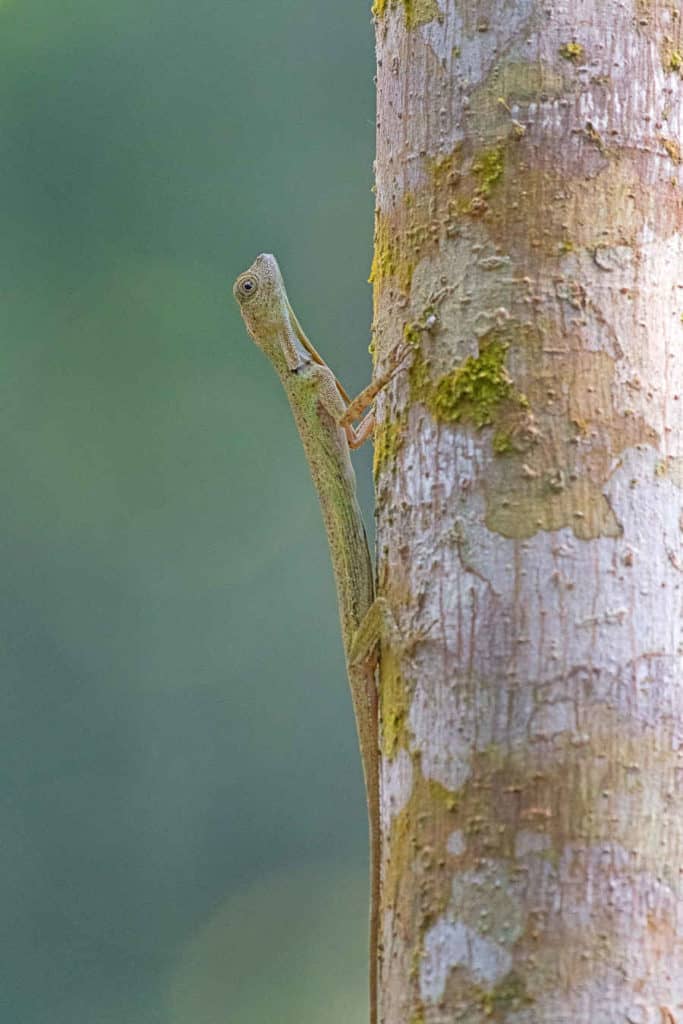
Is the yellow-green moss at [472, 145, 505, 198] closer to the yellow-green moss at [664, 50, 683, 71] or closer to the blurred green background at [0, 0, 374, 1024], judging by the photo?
the yellow-green moss at [664, 50, 683, 71]

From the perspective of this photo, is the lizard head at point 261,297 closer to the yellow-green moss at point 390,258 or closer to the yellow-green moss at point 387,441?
the yellow-green moss at point 390,258

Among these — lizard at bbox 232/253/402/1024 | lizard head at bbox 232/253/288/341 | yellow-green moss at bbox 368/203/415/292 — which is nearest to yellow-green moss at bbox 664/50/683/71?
yellow-green moss at bbox 368/203/415/292

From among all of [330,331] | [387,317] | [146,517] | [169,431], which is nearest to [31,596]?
[146,517]

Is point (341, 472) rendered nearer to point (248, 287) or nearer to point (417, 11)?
point (248, 287)

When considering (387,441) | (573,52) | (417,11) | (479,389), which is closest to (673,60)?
(573,52)

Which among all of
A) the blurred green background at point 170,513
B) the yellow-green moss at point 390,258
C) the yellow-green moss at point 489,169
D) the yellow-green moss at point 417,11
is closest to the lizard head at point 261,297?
the yellow-green moss at point 390,258
